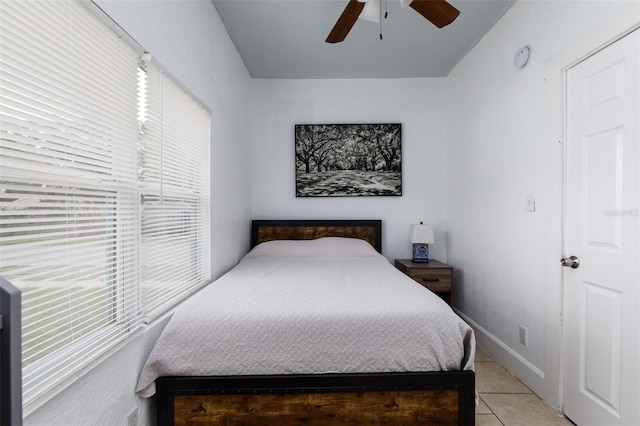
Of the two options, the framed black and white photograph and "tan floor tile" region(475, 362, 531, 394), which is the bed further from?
the framed black and white photograph

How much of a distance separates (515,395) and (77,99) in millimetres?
2768

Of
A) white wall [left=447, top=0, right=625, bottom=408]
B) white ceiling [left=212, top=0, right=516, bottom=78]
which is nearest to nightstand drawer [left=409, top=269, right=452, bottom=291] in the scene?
white wall [left=447, top=0, right=625, bottom=408]

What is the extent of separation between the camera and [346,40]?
113 inches

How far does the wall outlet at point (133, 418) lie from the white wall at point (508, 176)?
7.37 ft

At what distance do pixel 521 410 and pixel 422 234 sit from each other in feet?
5.65

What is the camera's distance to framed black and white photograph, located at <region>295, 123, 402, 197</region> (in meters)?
3.66

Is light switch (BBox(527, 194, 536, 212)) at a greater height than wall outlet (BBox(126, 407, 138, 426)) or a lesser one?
greater

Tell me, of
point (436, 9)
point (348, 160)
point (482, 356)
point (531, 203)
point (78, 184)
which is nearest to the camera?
point (78, 184)

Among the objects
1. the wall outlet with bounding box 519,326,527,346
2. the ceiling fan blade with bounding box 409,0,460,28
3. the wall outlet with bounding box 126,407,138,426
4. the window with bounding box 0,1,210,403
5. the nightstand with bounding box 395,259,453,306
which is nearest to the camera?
the window with bounding box 0,1,210,403

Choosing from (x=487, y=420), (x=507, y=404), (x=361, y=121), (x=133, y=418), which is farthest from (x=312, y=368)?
(x=361, y=121)

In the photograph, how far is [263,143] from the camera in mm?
3717

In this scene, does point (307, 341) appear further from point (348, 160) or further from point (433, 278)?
point (348, 160)

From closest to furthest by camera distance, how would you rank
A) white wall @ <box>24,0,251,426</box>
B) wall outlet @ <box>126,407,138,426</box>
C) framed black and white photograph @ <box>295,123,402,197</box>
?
white wall @ <box>24,0,251,426</box>
wall outlet @ <box>126,407,138,426</box>
framed black and white photograph @ <box>295,123,402,197</box>

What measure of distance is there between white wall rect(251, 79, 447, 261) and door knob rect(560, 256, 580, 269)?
1.82m
